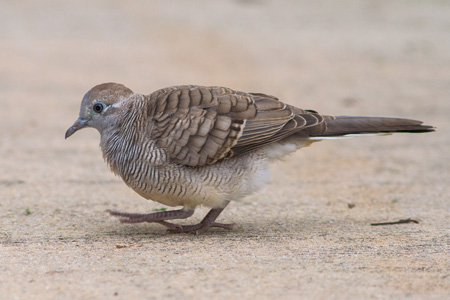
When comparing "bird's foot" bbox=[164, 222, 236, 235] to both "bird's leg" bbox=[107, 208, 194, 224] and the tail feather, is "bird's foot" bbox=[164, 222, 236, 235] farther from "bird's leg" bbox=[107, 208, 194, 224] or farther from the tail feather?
the tail feather

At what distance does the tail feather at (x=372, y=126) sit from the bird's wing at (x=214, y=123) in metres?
0.12

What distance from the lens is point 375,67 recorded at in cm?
1331

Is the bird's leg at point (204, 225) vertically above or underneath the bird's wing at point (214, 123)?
underneath

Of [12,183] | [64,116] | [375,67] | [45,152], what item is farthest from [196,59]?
[12,183]

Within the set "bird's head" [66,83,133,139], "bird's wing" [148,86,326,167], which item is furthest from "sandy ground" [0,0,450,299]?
"bird's head" [66,83,133,139]

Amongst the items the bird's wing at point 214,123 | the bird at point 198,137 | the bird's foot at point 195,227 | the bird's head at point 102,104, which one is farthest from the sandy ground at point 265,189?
the bird's head at point 102,104

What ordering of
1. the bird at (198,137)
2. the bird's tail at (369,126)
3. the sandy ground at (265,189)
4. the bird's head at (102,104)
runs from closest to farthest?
the sandy ground at (265,189), the bird at (198,137), the bird's head at (102,104), the bird's tail at (369,126)

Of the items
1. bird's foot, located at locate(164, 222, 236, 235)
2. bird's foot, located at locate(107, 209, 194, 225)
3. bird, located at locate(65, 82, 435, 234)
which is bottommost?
bird's foot, located at locate(164, 222, 236, 235)

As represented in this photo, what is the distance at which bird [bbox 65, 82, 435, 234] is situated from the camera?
5266mm

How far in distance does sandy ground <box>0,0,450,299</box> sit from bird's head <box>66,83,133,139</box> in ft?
3.07

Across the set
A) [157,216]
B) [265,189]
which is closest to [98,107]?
[157,216]

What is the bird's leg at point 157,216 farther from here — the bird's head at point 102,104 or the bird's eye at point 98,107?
the bird's eye at point 98,107

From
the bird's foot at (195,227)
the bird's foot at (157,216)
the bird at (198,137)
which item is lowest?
the bird's foot at (195,227)

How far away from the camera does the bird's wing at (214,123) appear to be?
5.27 meters
